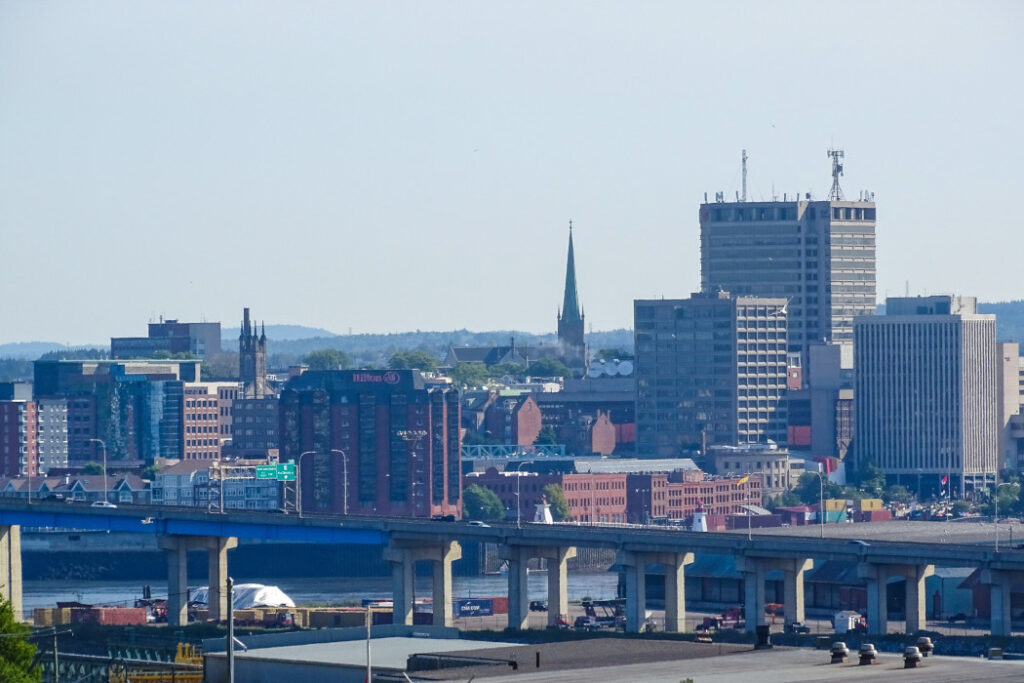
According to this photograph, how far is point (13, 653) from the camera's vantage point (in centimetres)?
8094

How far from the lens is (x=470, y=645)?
287 feet

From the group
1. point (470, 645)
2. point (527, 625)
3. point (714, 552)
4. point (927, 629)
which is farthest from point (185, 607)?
point (470, 645)

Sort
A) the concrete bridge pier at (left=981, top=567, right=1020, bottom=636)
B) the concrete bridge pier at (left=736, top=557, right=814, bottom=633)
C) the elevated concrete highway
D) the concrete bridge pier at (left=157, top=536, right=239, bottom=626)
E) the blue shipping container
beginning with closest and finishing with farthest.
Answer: the concrete bridge pier at (left=981, top=567, right=1020, bottom=636), the elevated concrete highway, the concrete bridge pier at (left=736, top=557, right=814, bottom=633), the concrete bridge pier at (left=157, top=536, right=239, bottom=626), the blue shipping container

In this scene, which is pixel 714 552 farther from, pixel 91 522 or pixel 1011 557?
pixel 91 522

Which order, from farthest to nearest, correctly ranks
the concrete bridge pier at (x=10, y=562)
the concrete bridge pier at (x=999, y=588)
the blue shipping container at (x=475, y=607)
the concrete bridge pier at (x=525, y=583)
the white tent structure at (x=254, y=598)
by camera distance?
the concrete bridge pier at (x=10, y=562) → the blue shipping container at (x=475, y=607) → the white tent structure at (x=254, y=598) → the concrete bridge pier at (x=525, y=583) → the concrete bridge pier at (x=999, y=588)

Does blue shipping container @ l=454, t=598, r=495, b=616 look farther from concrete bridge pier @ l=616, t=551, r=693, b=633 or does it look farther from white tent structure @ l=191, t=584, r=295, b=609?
concrete bridge pier @ l=616, t=551, r=693, b=633

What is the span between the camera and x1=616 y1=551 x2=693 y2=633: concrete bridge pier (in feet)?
457

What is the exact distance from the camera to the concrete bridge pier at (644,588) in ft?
457

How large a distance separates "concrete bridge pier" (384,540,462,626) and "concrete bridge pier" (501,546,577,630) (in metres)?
3.48

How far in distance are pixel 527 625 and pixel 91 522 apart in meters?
37.1

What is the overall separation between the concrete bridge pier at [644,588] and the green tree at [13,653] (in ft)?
193

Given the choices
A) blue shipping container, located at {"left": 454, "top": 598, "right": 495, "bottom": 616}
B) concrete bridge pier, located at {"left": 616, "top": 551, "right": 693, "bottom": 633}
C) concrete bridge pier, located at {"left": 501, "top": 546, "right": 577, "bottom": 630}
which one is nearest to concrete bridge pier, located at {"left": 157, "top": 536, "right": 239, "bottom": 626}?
blue shipping container, located at {"left": 454, "top": 598, "right": 495, "bottom": 616}

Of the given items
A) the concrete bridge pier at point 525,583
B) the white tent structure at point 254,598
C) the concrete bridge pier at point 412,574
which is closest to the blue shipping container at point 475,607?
the concrete bridge pier at point 412,574

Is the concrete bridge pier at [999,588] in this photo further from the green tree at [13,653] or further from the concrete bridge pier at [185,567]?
the green tree at [13,653]
